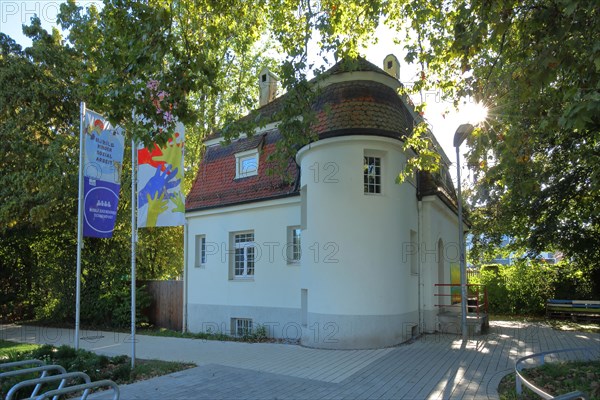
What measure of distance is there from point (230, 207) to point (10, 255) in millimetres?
12731

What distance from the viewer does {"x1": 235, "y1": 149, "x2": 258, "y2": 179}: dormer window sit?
638 inches

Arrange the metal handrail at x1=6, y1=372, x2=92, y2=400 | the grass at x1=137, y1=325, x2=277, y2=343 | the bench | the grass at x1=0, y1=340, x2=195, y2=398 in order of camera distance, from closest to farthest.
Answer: the metal handrail at x1=6, y1=372, x2=92, y2=400, the grass at x1=0, y1=340, x2=195, y2=398, the grass at x1=137, y1=325, x2=277, y2=343, the bench

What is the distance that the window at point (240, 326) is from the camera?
49.7 feet

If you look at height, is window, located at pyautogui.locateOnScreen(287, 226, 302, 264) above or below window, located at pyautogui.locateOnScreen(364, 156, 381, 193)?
below

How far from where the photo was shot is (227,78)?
93.1 feet

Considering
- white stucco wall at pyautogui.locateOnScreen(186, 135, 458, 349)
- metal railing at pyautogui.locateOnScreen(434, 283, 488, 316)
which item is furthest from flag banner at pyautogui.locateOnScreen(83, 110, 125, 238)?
metal railing at pyautogui.locateOnScreen(434, 283, 488, 316)

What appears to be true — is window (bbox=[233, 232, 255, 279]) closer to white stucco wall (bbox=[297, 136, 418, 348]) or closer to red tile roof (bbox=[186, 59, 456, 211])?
red tile roof (bbox=[186, 59, 456, 211])

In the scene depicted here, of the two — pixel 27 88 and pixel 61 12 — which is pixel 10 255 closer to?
pixel 27 88

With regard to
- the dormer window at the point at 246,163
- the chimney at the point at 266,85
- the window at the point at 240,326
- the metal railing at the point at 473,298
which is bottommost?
the window at the point at 240,326

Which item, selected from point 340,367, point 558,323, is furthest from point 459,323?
point 558,323

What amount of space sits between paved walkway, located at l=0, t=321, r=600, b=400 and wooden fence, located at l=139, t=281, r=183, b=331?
2878mm

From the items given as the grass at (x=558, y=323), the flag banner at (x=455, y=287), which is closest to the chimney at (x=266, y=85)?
the flag banner at (x=455, y=287)

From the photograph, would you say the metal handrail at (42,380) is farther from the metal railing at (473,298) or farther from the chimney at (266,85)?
the chimney at (266,85)

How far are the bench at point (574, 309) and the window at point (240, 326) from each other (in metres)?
12.2
